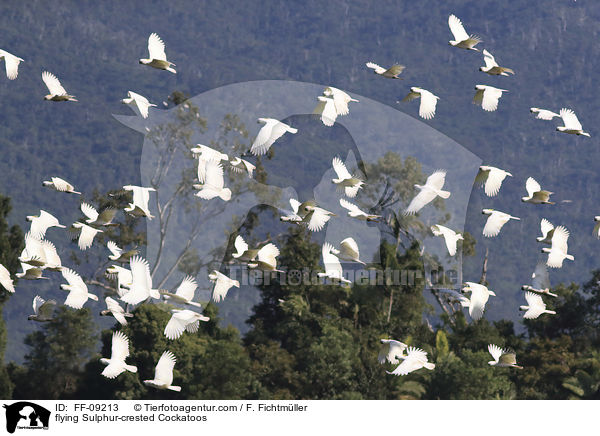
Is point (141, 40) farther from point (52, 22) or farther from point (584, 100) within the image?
point (584, 100)

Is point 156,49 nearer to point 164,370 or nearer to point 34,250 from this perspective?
point 34,250

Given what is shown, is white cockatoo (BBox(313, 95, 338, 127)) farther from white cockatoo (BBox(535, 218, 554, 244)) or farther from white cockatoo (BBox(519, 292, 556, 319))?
white cockatoo (BBox(519, 292, 556, 319))

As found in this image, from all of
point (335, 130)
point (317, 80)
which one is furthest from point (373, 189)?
point (317, 80)

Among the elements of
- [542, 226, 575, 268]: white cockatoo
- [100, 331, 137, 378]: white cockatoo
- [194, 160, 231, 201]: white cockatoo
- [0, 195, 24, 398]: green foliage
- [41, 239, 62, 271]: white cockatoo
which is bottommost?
[0, 195, 24, 398]: green foliage

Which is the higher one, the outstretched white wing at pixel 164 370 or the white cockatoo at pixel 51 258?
the white cockatoo at pixel 51 258

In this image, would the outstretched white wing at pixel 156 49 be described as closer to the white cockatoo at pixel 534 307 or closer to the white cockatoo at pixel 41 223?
the white cockatoo at pixel 41 223

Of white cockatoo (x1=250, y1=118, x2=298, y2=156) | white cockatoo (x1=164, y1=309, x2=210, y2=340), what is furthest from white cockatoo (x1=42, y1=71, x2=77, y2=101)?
white cockatoo (x1=164, y1=309, x2=210, y2=340)

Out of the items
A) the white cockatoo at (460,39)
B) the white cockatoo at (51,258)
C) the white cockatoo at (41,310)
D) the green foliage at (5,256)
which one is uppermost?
the white cockatoo at (460,39)

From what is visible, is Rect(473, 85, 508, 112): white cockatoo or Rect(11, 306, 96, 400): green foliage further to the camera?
Rect(11, 306, 96, 400): green foliage
